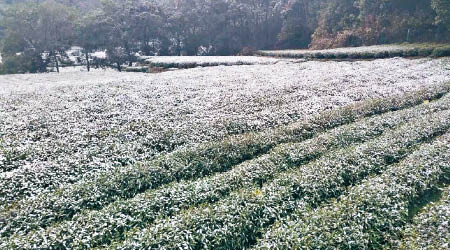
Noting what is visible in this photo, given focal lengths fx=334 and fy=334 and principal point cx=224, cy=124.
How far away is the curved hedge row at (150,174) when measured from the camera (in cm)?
1038

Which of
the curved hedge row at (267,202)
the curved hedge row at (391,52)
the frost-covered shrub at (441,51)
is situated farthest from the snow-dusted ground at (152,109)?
the curved hedge row at (267,202)

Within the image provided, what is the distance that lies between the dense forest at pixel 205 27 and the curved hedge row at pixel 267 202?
115 feet

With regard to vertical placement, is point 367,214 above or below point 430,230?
above

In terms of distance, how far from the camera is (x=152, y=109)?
73.3 feet

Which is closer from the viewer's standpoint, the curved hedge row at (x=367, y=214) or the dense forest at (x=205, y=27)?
the curved hedge row at (x=367, y=214)

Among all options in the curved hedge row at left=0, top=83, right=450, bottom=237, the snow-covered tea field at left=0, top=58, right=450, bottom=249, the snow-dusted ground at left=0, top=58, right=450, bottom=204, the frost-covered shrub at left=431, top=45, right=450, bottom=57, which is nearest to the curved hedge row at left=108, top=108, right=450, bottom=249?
the snow-covered tea field at left=0, top=58, right=450, bottom=249

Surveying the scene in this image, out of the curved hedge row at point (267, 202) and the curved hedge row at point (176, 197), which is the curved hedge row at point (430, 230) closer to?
the curved hedge row at point (267, 202)

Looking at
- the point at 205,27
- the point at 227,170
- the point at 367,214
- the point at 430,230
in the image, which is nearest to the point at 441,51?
the point at 227,170

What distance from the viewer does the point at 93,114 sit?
21203 millimetres

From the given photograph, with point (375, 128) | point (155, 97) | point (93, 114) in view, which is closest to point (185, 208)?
point (375, 128)

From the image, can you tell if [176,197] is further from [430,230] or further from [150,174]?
[430,230]

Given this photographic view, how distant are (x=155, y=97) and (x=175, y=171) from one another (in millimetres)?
13931

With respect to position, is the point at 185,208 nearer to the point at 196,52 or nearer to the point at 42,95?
the point at 42,95

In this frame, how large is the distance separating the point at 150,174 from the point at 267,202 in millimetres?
4872
